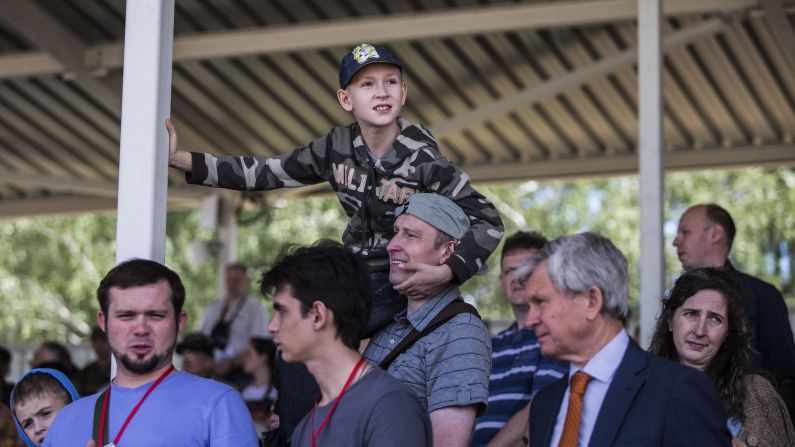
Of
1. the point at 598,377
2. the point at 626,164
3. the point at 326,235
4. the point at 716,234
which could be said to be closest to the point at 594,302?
the point at 598,377

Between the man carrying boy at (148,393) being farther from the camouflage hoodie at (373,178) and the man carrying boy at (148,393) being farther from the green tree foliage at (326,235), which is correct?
the green tree foliage at (326,235)

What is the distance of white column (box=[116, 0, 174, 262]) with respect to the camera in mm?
4352

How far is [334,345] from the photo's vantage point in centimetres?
348

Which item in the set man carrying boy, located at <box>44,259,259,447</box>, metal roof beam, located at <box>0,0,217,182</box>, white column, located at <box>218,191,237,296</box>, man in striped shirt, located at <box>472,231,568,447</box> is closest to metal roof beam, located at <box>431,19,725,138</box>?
metal roof beam, located at <box>0,0,217,182</box>

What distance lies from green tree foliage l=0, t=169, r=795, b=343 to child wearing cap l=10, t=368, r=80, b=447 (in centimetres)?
1656

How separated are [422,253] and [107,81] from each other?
23.1 ft

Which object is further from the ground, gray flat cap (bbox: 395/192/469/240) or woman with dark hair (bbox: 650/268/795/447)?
gray flat cap (bbox: 395/192/469/240)

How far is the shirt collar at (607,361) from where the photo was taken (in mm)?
3385

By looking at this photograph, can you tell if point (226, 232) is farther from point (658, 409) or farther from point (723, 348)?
point (658, 409)

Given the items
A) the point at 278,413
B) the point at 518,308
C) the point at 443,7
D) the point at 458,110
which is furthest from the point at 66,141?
the point at 278,413

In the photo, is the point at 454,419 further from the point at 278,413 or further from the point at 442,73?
the point at 442,73

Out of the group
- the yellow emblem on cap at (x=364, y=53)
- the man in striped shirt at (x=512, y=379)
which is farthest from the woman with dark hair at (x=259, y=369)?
the yellow emblem on cap at (x=364, y=53)

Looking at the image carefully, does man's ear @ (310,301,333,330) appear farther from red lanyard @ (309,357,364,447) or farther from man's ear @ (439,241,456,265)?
man's ear @ (439,241,456,265)

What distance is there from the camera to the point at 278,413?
4.30m
